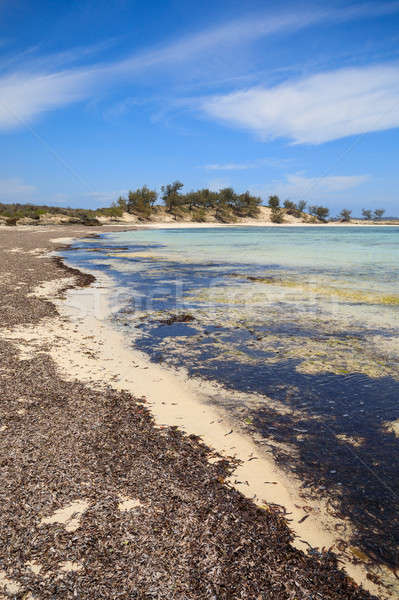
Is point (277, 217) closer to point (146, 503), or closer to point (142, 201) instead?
point (142, 201)

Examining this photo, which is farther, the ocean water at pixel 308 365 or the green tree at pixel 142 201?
the green tree at pixel 142 201

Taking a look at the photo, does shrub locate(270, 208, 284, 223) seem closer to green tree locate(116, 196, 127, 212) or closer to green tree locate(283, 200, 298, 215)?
green tree locate(283, 200, 298, 215)

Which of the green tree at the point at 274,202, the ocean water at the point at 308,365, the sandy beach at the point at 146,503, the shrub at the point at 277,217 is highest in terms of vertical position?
the green tree at the point at 274,202

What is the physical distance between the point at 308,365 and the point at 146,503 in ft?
15.7

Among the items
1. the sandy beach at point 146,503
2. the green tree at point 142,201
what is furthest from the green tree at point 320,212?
the sandy beach at point 146,503

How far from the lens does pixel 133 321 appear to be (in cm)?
1065

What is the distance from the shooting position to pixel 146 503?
137 inches

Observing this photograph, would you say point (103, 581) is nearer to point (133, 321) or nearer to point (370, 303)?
point (133, 321)

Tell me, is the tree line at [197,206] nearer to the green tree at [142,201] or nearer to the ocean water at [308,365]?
the green tree at [142,201]

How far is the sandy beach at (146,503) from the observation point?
276 centimetres

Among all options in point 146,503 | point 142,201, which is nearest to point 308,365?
point 146,503

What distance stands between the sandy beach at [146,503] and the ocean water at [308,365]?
411mm

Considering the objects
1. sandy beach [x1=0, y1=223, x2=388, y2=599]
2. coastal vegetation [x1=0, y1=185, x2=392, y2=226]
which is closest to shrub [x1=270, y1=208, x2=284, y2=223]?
coastal vegetation [x1=0, y1=185, x2=392, y2=226]

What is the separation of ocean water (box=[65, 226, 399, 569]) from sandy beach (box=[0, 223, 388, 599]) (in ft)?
1.35
